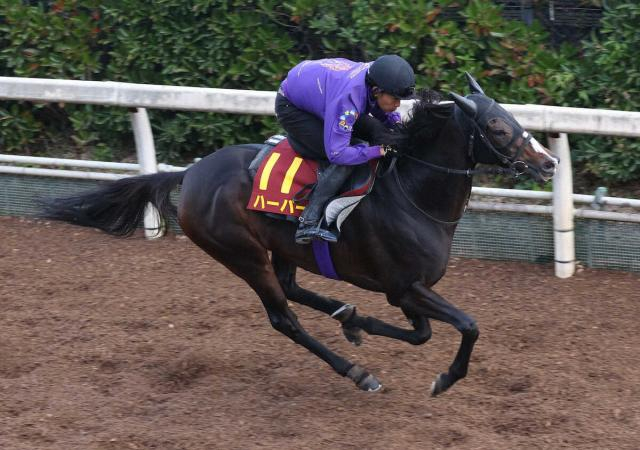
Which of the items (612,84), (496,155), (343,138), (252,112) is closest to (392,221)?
(343,138)

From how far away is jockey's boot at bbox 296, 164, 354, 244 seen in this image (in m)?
5.54

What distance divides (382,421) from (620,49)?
3.48 metres

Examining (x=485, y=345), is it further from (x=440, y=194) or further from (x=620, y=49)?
(x=620, y=49)

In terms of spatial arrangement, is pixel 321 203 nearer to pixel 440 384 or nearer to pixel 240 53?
pixel 440 384

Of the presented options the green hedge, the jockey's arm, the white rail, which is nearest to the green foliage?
the green hedge

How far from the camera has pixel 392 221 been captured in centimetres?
553

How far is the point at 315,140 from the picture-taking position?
18.5 feet

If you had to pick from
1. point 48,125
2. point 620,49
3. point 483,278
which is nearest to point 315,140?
point 483,278

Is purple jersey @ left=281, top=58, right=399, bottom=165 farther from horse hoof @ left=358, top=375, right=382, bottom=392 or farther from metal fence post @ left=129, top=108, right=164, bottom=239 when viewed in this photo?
metal fence post @ left=129, top=108, right=164, bottom=239

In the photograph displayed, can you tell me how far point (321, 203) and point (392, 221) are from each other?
1.32ft

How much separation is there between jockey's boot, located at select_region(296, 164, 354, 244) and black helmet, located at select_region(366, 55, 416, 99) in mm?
547

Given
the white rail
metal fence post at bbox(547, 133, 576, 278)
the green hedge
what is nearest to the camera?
the white rail

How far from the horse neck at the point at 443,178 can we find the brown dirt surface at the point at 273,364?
1011 mm

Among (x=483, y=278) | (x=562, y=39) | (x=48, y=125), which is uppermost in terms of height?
(x=562, y=39)
